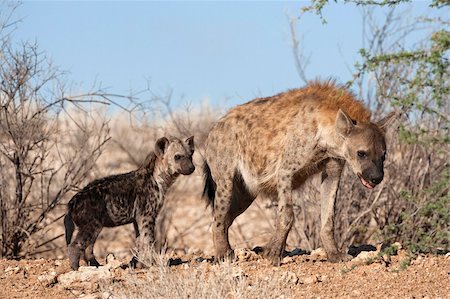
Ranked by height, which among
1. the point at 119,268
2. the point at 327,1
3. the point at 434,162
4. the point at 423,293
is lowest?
the point at 423,293

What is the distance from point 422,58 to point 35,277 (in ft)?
13.5

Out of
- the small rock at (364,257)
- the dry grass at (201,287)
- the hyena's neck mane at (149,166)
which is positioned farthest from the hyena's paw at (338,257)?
the hyena's neck mane at (149,166)

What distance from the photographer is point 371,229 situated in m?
11.7

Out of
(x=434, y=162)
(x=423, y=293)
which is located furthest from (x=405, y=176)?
(x=423, y=293)

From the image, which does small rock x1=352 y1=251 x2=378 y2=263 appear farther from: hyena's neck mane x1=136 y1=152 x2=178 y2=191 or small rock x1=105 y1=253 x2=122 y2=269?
small rock x1=105 y1=253 x2=122 y2=269

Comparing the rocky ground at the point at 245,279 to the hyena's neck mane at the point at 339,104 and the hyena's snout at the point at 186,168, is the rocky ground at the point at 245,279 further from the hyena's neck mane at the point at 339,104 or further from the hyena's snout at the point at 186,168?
the hyena's neck mane at the point at 339,104

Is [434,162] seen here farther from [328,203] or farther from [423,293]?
[423,293]

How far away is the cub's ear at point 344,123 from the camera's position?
29.4ft

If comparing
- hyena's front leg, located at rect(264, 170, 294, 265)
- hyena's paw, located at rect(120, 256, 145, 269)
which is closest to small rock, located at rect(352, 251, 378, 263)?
hyena's front leg, located at rect(264, 170, 294, 265)

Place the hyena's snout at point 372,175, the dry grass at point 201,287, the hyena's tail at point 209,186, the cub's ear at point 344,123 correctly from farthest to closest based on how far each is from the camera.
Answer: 1. the hyena's tail at point 209,186
2. the cub's ear at point 344,123
3. the hyena's snout at point 372,175
4. the dry grass at point 201,287

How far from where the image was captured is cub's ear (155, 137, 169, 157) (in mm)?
9664

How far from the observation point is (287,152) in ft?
30.3

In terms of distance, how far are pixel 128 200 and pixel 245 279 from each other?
207cm

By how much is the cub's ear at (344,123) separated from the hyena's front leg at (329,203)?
0.49m
